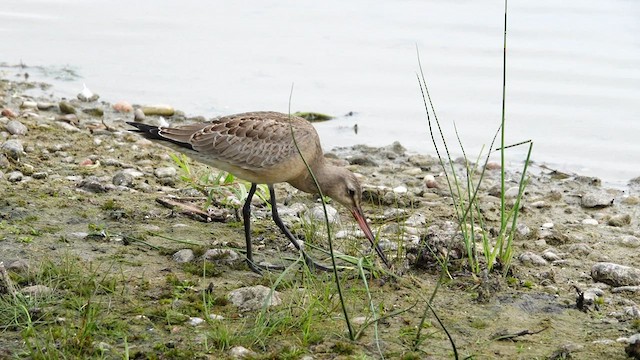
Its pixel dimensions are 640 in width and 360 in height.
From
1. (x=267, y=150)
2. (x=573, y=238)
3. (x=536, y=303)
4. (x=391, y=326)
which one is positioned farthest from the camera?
(x=573, y=238)

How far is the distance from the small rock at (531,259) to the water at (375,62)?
267cm

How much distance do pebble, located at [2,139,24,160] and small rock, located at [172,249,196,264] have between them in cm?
241

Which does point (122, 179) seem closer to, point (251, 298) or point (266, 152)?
point (266, 152)

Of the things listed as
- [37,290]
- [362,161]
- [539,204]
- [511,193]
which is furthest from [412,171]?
[37,290]

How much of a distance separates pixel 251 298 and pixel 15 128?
13.6ft

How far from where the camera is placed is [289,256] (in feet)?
21.3

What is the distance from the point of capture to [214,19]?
42.1ft

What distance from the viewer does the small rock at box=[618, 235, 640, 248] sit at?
23.7ft

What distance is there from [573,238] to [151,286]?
3.20 metres

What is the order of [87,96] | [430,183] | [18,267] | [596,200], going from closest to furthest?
[18,267]
[596,200]
[430,183]
[87,96]

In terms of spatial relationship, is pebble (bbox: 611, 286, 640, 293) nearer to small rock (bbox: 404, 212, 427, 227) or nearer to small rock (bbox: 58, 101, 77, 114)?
small rock (bbox: 404, 212, 427, 227)

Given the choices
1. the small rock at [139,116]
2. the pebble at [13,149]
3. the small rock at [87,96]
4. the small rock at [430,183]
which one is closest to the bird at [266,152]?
the pebble at [13,149]

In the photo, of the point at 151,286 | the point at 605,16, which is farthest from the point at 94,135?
the point at 605,16

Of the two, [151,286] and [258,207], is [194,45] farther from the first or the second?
[151,286]
